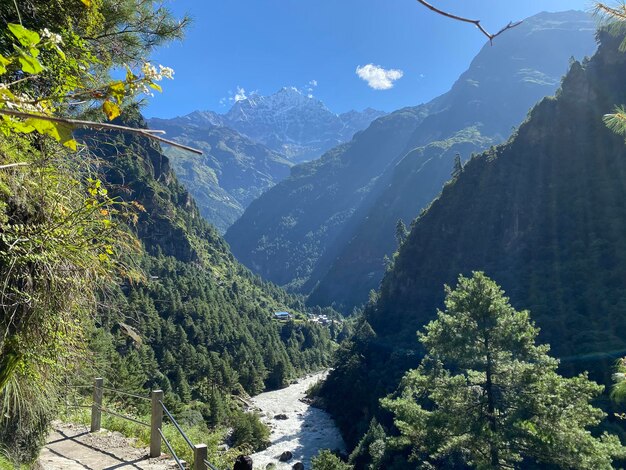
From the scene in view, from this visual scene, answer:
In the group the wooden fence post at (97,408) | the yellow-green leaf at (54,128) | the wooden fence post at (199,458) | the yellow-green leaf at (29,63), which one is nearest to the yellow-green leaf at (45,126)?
the yellow-green leaf at (54,128)

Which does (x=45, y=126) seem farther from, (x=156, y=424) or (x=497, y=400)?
(x=497, y=400)

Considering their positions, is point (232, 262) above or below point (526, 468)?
above

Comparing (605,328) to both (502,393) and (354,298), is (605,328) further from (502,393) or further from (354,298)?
(354,298)

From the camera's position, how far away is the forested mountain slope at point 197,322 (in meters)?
55.4

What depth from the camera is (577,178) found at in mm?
73125

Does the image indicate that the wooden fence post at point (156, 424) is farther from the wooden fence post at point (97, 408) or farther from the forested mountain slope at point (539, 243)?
the forested mountain slope at point (539, 243)

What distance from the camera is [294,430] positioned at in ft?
169

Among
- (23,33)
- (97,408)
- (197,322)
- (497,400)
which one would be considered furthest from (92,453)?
(197,322)

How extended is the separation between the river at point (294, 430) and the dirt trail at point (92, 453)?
28306mm

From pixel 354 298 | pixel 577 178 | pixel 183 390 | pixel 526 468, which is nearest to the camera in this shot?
pixel 526 468

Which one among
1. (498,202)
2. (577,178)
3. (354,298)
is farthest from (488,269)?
(354,298)

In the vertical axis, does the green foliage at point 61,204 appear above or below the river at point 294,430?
above

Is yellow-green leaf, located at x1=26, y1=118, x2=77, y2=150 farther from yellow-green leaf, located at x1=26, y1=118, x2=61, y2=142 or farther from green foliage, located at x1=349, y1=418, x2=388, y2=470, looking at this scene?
green foliage, located at x1=349, y1=418, x2=388, y2=470

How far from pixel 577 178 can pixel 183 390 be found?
75628mm
